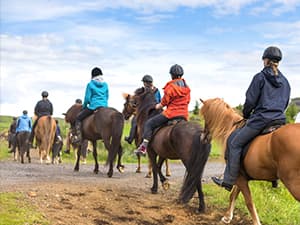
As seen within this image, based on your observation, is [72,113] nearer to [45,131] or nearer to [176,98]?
[45,131]

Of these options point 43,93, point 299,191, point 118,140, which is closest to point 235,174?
point 299,191

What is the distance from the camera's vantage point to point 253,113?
8852 mm

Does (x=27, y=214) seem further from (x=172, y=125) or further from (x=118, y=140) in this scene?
(x=118, y=140)

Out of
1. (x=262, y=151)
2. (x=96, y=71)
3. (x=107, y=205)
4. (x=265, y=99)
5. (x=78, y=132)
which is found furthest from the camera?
(x=78, y=132)

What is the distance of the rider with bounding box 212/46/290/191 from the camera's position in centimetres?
859

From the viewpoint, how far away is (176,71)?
11805mm

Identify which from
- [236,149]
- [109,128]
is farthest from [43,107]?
[236,149]

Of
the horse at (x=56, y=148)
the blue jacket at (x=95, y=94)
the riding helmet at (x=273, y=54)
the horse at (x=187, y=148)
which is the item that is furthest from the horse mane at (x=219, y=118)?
the horse at (x=56, y=148)

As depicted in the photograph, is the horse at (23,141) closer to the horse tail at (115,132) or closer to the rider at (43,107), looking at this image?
the rider at (43,107)

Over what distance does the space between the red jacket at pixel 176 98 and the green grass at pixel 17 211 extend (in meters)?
3.68

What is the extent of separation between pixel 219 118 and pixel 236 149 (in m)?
1.07

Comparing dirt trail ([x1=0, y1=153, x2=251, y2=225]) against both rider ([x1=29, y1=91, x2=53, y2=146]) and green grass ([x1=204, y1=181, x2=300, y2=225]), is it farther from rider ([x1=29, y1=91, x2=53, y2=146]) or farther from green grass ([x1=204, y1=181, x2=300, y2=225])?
rider ([x1=29, y1=91, x2=53, y2=146])

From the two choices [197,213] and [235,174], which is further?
[197,213]

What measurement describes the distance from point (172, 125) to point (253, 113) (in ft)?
10.2
